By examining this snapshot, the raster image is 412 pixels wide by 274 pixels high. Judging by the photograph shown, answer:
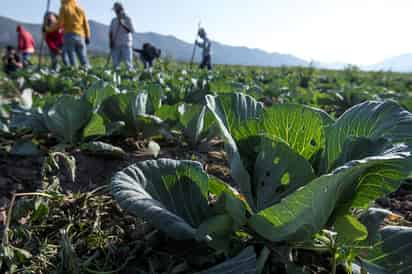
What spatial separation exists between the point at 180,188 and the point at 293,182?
365 millimetres

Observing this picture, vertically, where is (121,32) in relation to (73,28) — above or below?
above

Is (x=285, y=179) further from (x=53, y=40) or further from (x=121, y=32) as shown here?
(x=53, y=40)

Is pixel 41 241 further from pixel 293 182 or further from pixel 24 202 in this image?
pixel 293 182

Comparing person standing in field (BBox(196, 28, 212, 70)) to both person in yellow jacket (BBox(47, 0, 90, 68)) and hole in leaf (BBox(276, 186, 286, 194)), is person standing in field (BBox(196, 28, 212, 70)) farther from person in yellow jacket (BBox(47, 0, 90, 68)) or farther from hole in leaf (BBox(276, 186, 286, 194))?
hole in leaf (BBox(276, 186, 286, 194))

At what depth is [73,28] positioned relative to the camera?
7410 millimetres

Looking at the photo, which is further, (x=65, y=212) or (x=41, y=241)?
(x=65, y=212)

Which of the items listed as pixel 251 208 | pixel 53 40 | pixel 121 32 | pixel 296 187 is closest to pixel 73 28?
pixel 121 32

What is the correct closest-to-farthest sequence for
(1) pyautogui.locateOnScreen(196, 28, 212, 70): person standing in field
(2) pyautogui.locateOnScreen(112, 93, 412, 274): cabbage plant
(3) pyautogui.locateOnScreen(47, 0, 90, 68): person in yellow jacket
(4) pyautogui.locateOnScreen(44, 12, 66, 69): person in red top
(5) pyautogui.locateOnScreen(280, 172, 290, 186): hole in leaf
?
1. (2) pyautogui.locateOnScreen(112, 93, 412, 274): cabbage plant
2. (5) pyautogui.locateOnScreen(280, 172, 290, 186): hole in leaf
3. (3) pyautogui.locateOnScreen(47, 0, 90, 68): person in yellow jacket
4. (4) pyautogui.locateOnScreen(44, 12, 66, 69): person in red top
5. (1) pyautogui.locateOnScreen(196, 28, 212, 70): person standing in field

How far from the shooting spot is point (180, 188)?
1.06 metres

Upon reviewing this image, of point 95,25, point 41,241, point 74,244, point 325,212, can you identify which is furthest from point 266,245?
point 95,25

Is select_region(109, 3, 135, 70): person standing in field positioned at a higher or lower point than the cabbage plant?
higher

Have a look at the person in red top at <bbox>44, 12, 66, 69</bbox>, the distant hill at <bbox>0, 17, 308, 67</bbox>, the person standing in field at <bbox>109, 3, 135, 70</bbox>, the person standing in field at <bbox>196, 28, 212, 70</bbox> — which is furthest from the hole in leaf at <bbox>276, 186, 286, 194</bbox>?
the distant hill at <bbox>0, 17, 308, 67</bbox>

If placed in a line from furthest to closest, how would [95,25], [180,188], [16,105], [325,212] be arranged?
1. [95,25]
2. [16,105]
3. [180,188]
4. [325,212]

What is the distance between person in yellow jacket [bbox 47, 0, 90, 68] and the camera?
7.35 metres
